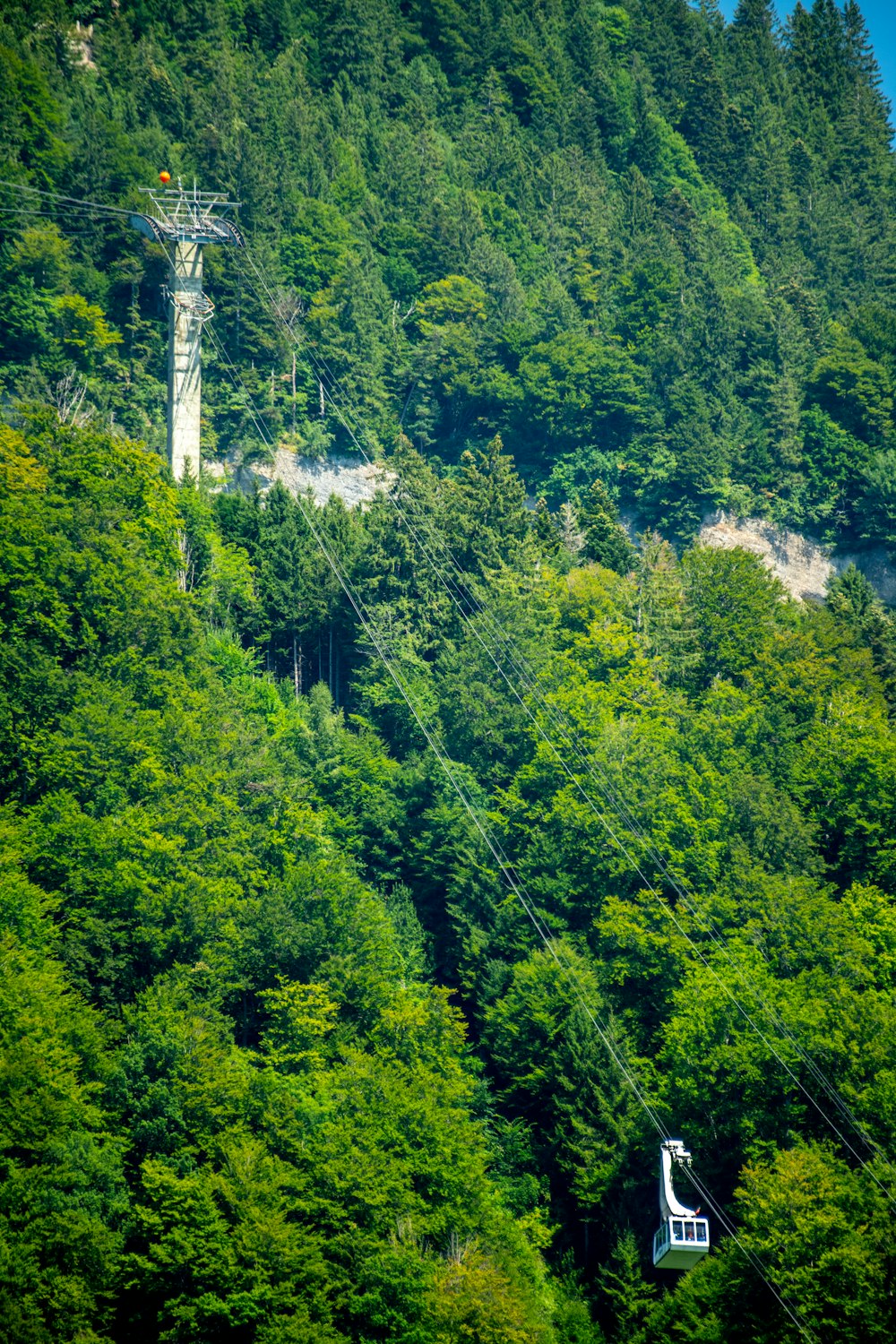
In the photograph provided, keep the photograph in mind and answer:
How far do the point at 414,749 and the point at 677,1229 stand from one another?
2401 centimetres

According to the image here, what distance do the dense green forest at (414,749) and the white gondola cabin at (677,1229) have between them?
2.28 metres

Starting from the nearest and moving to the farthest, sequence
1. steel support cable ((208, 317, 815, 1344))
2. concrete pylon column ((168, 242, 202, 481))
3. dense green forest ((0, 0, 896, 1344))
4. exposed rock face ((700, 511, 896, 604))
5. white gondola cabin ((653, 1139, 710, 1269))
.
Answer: white gondola cabin ((653, 1139, 710, 1269)) < dense green forest ((0, 0, 896, 1344)) < steel support cable ((208, 317, 815, 1344)) < concrete pylon column ((168, 242, 202, 481)) < exposed rock face ((700, 511, 896, 604))

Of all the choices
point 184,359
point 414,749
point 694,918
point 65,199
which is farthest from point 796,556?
point 65,199

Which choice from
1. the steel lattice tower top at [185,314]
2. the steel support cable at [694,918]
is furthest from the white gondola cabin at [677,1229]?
the steel lattice tower top at [185,314]

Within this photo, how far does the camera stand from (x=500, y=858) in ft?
189

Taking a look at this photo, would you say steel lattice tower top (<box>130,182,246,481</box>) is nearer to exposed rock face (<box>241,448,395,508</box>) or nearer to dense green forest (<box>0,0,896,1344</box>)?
dense green forest (<box>0,0,896,1344</box>)

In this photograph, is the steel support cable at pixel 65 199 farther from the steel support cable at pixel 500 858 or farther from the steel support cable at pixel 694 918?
the steel support cable at pixel 694 918

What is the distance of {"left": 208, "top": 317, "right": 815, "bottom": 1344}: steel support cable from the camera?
45.0 metres

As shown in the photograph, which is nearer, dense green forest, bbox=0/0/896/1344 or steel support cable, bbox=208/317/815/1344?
dense green forest, bbox=0/0/896/1344

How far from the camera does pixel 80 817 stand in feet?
163

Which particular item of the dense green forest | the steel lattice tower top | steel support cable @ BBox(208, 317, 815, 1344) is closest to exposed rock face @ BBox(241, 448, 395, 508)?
the dense green forest

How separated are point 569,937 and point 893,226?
72.6m

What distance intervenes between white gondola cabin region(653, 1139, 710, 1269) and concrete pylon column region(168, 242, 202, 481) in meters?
34.4

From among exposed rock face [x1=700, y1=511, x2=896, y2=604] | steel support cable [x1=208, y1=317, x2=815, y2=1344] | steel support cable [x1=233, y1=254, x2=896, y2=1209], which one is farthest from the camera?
exposed rock face [x1=700, y1=511, x2=896, y2=604]
